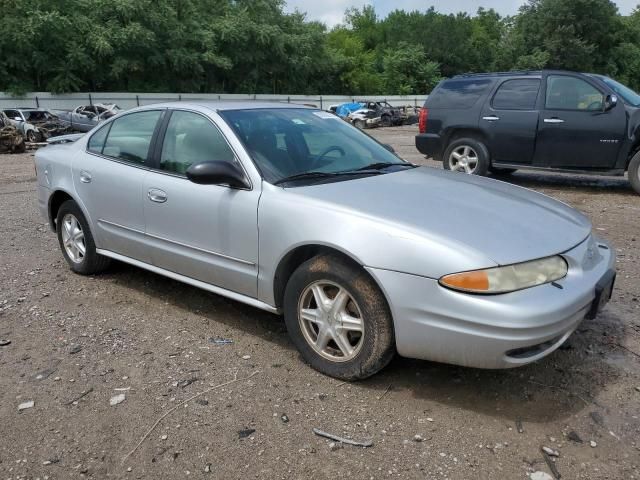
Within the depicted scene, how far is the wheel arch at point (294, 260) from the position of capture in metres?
3.10

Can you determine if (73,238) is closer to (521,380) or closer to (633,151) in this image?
(521,380)

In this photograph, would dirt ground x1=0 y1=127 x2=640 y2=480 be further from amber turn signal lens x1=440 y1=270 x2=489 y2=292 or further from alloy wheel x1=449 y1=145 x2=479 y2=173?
alloy wheel x1=449 y1=145 x2=479 y2=173

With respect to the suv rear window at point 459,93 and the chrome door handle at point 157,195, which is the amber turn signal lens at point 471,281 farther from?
the suv rear window at point 459,93

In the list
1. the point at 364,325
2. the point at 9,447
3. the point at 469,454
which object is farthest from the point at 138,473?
the point at 469,454

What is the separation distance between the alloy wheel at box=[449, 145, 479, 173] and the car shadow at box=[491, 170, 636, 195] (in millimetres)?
937

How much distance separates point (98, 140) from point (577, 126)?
21.9 ft

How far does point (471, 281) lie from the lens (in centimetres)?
268

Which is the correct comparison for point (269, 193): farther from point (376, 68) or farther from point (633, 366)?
point (376, 68)

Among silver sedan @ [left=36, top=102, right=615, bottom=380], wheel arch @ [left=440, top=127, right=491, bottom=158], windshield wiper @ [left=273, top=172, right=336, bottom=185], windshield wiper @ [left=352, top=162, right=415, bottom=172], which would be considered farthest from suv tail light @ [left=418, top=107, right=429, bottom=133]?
windshield wiper @ [left=273, top=172, right=336, bottom=185]

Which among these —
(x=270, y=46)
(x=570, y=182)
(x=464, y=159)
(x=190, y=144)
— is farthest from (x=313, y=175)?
(x=270, y=46)

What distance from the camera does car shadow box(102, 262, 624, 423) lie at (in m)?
2.95

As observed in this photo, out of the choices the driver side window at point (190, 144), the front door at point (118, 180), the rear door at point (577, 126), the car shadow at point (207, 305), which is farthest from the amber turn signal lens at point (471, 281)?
the rear door at point (577, 126)

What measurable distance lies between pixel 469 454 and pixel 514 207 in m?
1.46

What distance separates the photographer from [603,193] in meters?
8.98
